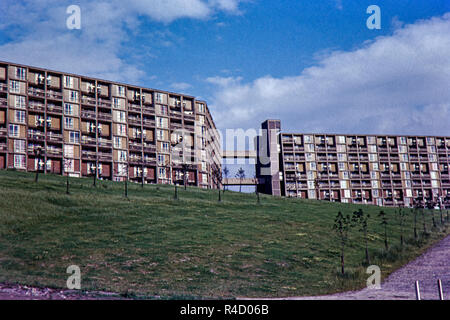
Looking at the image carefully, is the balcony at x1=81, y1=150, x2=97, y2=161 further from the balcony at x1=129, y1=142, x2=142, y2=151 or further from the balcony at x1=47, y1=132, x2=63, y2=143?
the balcony at x1=129, y1=142, x2=142, y2=151

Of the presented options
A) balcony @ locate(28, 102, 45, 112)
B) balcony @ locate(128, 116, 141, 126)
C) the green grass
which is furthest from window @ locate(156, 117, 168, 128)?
the green grass

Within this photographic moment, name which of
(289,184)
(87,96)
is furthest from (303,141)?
(87,96)

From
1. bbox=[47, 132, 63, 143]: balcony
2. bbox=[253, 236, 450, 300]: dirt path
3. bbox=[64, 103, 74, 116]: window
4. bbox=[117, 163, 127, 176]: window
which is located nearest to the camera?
bbox=[253, 236, 450, 300]: dirt path

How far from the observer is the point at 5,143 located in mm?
86500

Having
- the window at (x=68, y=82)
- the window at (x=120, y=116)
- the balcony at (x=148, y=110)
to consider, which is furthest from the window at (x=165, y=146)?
the window at (x=68, y=82)

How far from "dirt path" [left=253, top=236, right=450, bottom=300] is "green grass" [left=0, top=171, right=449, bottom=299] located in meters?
1.78

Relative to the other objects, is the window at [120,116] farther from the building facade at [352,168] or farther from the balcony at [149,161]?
the building facade at [352,168]

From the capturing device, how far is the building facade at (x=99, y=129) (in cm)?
8962

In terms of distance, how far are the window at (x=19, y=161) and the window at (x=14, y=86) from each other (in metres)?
13.4

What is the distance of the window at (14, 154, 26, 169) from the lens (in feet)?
284

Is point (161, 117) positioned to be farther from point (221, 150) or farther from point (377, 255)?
point (377, 255)
